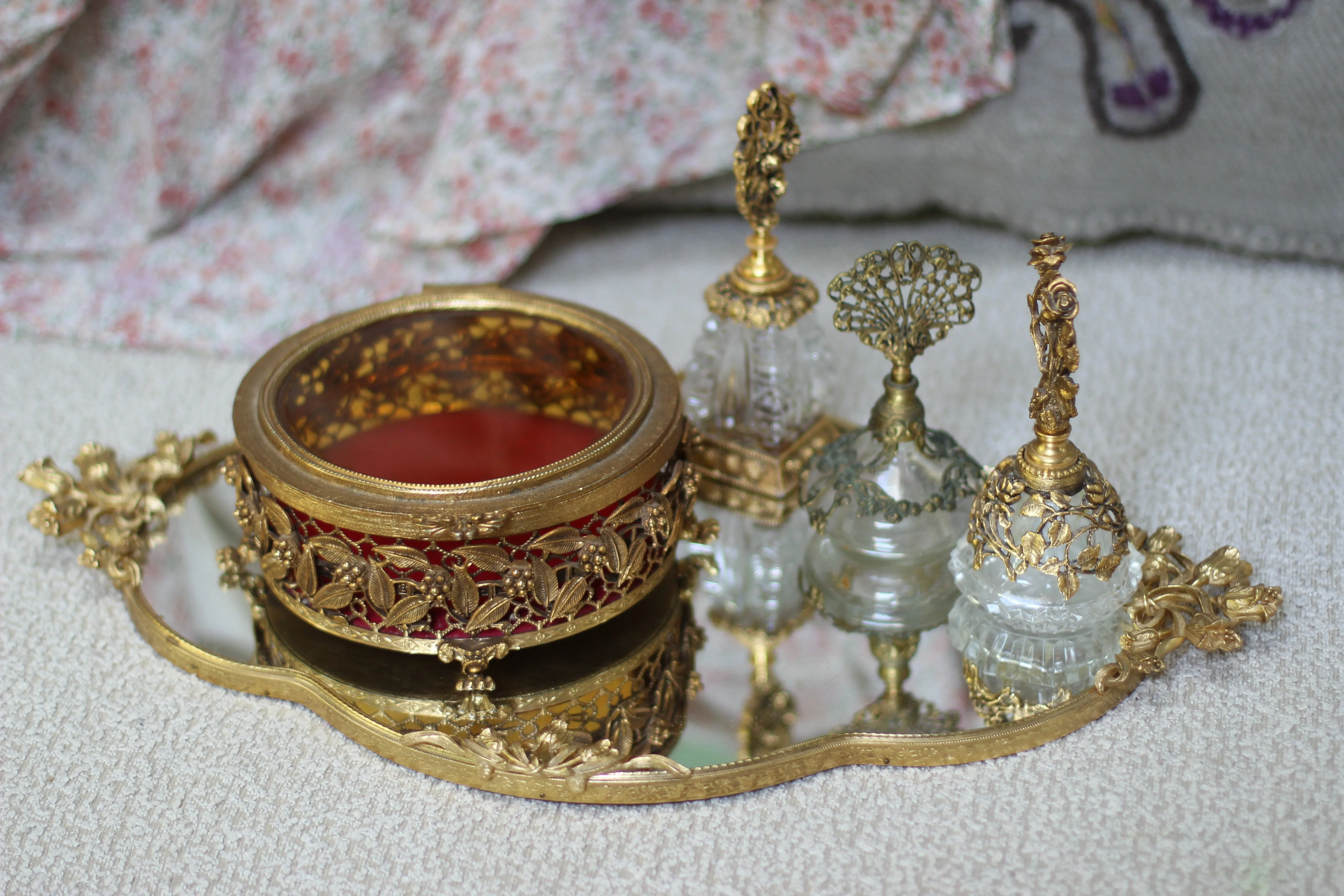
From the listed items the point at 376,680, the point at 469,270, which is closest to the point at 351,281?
the point at 469,270

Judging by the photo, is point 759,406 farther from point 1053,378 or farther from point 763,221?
point 1053,378

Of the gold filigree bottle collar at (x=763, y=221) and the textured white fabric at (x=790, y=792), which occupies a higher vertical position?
the gold filigree bottle collar at (x=763, y=221)

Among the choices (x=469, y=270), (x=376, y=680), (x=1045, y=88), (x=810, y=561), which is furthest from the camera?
(x=469, y=270)

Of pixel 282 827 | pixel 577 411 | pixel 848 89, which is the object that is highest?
pixel 848 89

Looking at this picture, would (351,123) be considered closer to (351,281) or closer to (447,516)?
(351,281)

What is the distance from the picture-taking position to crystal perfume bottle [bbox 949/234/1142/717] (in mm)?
672

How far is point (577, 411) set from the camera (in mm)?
878

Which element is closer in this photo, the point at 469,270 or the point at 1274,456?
the point at 1274,456

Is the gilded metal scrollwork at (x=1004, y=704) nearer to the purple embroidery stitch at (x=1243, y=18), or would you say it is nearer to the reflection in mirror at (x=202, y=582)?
the reflection in mirror at (x=202, y=582)

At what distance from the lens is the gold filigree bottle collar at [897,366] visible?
2.42 feet

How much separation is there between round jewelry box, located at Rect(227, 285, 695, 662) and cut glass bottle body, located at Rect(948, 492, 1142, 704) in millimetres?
176

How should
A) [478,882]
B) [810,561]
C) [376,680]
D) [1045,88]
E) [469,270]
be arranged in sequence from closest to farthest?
[478,882], [376,680], [810,561], [1045,88], [469,270]

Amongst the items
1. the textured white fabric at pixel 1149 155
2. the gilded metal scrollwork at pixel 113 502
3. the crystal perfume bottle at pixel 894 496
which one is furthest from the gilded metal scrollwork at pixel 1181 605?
the gilded metal scrollwork at pixel 113 502

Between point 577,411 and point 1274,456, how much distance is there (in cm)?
49
